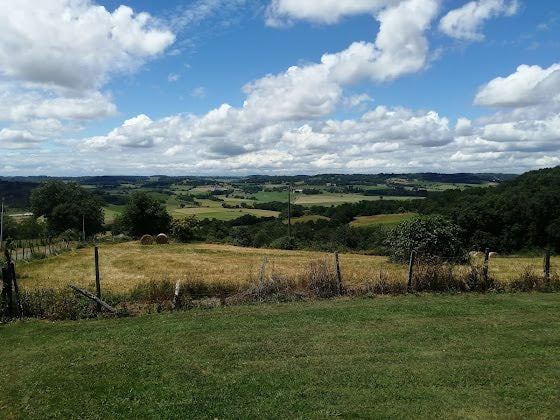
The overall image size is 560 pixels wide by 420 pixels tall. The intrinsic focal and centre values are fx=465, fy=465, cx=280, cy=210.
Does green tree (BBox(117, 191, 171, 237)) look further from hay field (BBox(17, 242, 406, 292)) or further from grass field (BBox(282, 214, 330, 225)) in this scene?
grass field (BBox(282, 214, 330, 225))

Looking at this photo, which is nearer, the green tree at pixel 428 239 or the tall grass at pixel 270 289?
the tall grass at pixel 270 289

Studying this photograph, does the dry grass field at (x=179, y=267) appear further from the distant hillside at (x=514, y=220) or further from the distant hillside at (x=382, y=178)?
the distant hillside at (x=382, y=178)

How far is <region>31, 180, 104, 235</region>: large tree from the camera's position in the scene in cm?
8012

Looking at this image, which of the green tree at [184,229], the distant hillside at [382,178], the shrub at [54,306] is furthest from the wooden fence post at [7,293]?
the distant hillside at [382,178]

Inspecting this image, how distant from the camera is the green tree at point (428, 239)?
2884 centimetres

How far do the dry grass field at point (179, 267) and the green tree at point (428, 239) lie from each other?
1351mm

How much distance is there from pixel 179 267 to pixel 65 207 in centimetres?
5699

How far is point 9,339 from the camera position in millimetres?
13078

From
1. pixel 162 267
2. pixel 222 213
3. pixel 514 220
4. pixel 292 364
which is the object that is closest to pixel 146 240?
pixel 162 267

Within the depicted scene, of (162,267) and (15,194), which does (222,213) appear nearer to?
(162,267)

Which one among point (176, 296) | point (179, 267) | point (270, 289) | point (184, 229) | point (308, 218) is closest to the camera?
point (176, 296)

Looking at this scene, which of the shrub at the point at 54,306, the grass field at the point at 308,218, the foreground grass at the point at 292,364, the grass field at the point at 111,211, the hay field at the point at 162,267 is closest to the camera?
the foreground grass at the point at 292,364

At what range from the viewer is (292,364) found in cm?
1037

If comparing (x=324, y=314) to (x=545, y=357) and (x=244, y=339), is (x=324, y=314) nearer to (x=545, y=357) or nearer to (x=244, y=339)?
(x=244, y=339)
